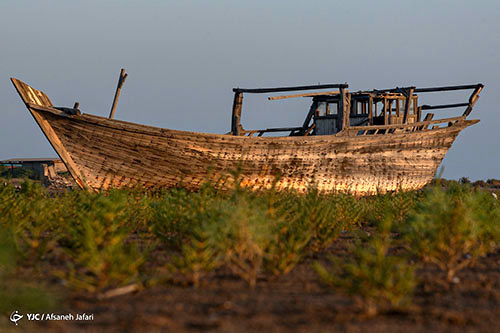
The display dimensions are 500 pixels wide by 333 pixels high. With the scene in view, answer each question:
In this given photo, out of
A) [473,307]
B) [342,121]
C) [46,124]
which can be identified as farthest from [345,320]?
[342,121]

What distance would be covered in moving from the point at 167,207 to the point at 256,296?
9.53 feet

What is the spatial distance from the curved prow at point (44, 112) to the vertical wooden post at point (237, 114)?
175 inches

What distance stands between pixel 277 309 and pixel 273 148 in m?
9.57

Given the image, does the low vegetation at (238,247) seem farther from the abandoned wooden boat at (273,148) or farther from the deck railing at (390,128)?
the deck railing at (390,128)

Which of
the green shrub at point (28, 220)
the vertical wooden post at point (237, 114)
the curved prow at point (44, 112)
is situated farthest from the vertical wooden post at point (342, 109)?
the green shrub at point (28, 220)

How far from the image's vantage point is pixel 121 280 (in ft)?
13.8

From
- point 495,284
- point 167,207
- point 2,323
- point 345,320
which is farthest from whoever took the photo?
point 167,207

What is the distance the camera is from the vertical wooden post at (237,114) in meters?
14.2

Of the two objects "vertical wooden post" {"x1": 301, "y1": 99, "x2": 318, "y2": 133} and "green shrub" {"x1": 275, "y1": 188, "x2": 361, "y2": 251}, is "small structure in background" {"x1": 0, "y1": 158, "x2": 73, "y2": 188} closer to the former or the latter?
"vertical wooden post" {"x1": 301, "y1": 99, "x2": 318, "y2": 133}

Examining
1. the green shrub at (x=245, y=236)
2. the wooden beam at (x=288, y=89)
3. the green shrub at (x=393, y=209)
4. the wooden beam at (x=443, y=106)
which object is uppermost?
the wooden beam at (x=443, y=106)

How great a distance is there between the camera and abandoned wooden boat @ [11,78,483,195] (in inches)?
455

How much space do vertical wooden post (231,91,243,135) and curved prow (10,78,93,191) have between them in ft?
14.6

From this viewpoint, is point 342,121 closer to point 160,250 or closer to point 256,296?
point 160,250

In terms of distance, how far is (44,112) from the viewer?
1141 cm
